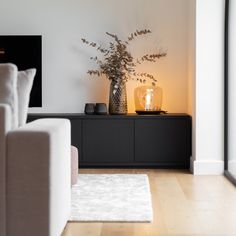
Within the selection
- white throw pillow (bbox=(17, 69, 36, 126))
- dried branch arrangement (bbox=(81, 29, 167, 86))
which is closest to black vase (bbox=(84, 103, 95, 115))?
dried branch arrangement (bbox=(81, 29, 167, 86))

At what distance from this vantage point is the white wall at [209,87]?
16.6 feet

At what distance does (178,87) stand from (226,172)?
4.17 ft

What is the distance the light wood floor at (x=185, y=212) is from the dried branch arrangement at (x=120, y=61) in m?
1.32

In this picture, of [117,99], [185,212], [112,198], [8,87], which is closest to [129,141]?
[117,99]

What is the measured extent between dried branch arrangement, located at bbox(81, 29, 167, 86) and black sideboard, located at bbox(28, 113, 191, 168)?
1.69ft

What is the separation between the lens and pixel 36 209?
2338 millimetres

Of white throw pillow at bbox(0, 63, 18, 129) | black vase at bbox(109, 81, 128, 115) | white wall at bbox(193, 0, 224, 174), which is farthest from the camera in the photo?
black vase at bbox(109, 81, 128, 115)

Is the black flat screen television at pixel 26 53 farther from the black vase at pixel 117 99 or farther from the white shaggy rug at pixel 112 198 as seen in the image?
the white shaggy rug at pixel 112 198

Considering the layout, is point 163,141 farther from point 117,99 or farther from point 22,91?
point 22,91

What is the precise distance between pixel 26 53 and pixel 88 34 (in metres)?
0.76

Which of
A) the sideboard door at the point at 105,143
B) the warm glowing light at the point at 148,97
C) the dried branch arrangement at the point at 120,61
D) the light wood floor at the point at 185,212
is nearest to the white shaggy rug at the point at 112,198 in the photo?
the light wood floor at the point at 185,212

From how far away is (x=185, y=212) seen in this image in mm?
3387

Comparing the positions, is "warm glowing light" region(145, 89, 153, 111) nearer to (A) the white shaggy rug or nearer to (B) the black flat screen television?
Answer: (A) the white shaggy rug

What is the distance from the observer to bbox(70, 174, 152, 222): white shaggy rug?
10.6ft
